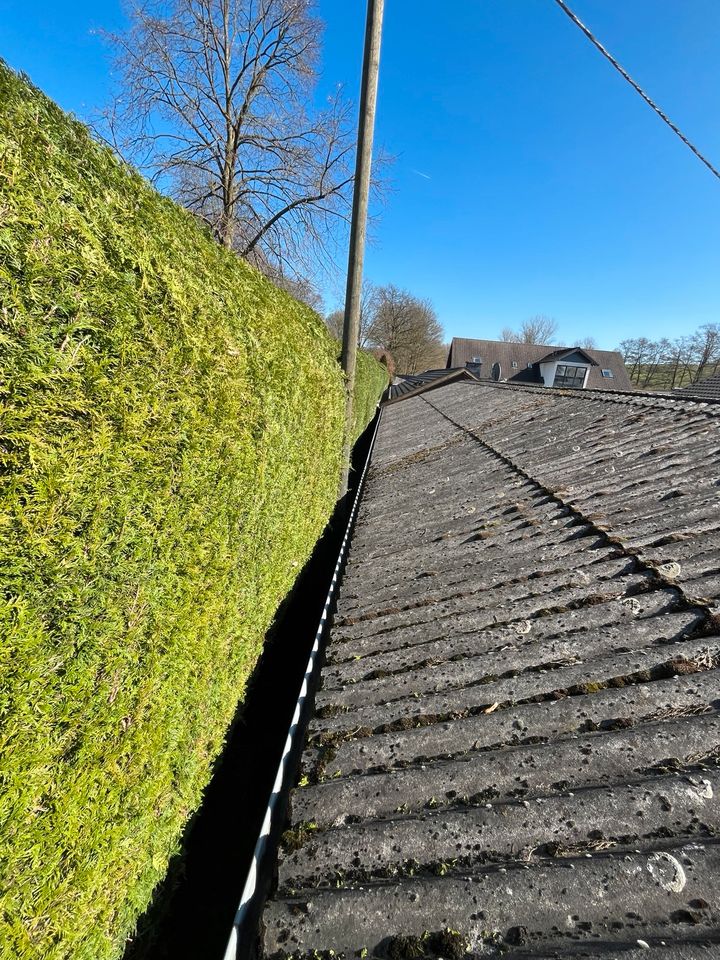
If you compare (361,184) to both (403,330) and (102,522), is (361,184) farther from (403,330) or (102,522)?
(403,330)

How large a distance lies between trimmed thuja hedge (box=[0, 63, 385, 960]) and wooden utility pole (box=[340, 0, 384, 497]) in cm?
323

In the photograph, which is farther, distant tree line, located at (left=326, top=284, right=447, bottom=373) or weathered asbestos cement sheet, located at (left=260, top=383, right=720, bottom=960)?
distant tree line, located at (left=326, top=284, right=447, bottom=373)

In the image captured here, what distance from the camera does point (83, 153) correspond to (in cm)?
150

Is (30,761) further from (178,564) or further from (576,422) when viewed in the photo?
(576,422)

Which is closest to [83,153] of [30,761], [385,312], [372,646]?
[30,761]

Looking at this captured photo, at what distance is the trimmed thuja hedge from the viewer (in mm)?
1077

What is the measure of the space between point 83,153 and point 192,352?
755 millimetres

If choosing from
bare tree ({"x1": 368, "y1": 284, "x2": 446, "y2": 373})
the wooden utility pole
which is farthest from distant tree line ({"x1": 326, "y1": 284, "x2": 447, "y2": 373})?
the wooden utility pole

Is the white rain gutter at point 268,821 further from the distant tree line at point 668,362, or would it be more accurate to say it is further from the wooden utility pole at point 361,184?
the distant tree line at point 668,362

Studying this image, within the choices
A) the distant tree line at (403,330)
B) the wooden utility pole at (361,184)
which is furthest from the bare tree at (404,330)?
the wooden utility pole at (361,184)

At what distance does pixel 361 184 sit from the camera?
4812 mm

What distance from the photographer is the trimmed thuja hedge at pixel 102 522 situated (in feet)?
3.53

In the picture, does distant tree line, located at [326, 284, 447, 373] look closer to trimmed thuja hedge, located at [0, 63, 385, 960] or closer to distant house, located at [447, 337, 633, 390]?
distant house, located at [447, 337, 633, 390]

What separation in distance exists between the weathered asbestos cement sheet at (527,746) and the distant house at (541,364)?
139 ft
